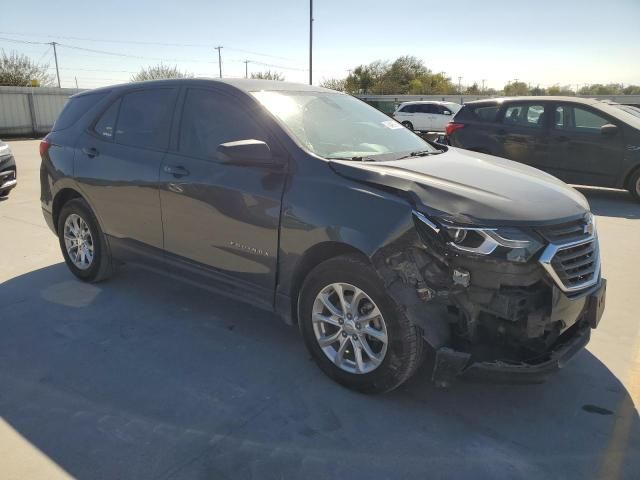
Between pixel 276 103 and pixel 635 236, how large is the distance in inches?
205

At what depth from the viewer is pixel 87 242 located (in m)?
4.72

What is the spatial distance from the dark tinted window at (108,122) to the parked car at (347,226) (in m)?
0.01

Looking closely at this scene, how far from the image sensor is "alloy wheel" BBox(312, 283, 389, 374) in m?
2.88

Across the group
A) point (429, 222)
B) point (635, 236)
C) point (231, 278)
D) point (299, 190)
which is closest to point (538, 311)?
point (429, 222)

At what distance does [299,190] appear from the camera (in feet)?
10.2

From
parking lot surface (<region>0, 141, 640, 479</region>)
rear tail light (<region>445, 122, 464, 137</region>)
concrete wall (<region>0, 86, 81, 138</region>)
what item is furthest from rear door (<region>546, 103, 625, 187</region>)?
concrete wall (<region>0, 86, 81, 138</region>)

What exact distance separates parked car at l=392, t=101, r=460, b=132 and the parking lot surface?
2003 centimetres

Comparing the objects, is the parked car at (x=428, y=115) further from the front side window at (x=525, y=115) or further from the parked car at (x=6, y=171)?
the parked car at (x=6, y=171)

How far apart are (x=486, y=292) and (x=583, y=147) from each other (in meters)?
7.25

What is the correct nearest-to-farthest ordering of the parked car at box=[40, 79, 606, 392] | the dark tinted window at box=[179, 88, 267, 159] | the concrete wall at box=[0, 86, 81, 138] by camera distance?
the parked car at box=[40, 79, 606, 392] < the dark tinted window at box=[179, 88, 267, 159] < the concrete wall at box=[0, 86, 81, 138]

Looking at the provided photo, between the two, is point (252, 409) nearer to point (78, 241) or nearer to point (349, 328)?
point (349, 328)

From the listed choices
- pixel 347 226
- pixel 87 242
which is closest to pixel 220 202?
pixel 347 226

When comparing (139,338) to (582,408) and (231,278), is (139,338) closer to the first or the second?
(231,278)

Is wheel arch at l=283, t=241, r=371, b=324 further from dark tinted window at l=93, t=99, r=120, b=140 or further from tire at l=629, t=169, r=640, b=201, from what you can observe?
tire at l=629, t=169, r=640, b=201
